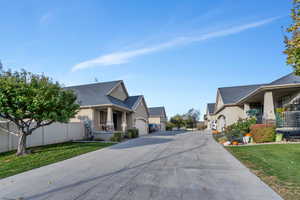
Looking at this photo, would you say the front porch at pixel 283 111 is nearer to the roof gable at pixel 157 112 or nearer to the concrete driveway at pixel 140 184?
the concrete driveway at pixel 140 184

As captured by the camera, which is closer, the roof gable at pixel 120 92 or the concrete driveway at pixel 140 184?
the concrete driveway at pixel 140 184

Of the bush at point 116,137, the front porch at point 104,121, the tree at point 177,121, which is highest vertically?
the front porch at point 104,121

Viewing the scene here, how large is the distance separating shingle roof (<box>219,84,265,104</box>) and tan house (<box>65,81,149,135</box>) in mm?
12116

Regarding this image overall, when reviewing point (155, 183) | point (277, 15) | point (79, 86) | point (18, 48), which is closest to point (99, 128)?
point (79, 86)

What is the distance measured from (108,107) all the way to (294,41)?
1537cm

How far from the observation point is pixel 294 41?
14.3 ft

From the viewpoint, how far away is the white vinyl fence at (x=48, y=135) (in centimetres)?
999

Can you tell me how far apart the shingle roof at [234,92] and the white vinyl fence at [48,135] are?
17.8 metres

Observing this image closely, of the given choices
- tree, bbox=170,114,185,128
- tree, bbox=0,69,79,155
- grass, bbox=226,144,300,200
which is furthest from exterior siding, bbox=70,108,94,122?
tree, bbox=170,114,185,128

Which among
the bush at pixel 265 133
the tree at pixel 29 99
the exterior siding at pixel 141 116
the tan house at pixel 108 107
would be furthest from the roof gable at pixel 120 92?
the bush at pixel 265 133

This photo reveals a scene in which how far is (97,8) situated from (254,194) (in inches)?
515

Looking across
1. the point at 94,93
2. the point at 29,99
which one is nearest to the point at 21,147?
the point at 29,99

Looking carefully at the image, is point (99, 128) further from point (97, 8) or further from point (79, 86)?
point (97, 8)

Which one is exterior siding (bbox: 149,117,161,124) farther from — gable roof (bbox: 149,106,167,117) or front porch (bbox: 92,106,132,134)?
front porch (bbox: 92,106,132,134)
